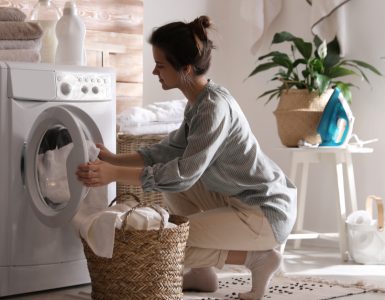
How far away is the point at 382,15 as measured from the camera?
3.50 m

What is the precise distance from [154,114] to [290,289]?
1027 millimetres

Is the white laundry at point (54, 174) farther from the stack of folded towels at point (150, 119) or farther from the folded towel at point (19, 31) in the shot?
the stack of folded towels at point (150, 119)

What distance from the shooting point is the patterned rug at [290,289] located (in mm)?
2430

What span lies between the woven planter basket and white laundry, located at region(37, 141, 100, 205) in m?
1.22

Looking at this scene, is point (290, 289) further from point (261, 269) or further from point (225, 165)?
point (225, 165)

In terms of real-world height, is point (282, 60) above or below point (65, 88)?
above

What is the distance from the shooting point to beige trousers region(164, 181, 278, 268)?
2354mm

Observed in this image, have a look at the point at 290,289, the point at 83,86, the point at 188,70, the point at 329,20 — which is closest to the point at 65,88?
the point at 83,86

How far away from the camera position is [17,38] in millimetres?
2537

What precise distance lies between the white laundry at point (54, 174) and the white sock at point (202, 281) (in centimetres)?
48

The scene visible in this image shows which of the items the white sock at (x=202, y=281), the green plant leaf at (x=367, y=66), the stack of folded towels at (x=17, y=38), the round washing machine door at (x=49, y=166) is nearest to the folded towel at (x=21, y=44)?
the stack of folded towels at (x=17, y=38)

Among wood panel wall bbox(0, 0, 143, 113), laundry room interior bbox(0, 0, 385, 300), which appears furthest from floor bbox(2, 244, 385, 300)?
wood panel wall bbox(0, 0, 143, 113)

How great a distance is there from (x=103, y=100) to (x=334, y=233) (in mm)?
1476

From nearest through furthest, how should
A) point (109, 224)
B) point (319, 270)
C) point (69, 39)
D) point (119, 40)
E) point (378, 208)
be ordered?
point (109, 224) < point (69, 39) < point (319, 270) < point (378, 208) < point (119, 40)
